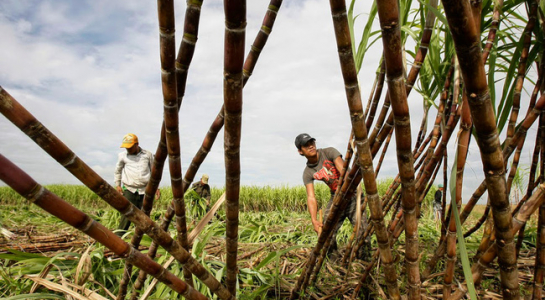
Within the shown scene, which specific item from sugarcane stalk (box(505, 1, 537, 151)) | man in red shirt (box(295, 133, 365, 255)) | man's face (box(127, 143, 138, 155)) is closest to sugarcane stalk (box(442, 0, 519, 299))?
sugarcane stalk (box(505, 1, 537, 151))

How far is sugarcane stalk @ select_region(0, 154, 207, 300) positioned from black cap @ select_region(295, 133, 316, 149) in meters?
3.18

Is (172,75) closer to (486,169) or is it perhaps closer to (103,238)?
(103,238)

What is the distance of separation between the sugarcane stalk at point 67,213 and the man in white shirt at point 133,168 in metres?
4.62

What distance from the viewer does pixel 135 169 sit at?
507 centimetres

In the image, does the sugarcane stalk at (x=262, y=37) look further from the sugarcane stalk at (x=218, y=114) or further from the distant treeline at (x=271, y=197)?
the distant treeline at (x=271, y=197)

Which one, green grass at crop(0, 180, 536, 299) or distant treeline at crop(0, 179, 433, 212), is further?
distant treeline at crop(0, 179, 433, 212)

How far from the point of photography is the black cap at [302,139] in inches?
151

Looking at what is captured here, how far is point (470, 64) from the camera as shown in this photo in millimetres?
475

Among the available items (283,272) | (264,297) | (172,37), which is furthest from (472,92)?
(283,272)

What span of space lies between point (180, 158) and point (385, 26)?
1.83 ft

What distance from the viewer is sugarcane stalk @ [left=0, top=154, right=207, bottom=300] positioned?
1.59 ft

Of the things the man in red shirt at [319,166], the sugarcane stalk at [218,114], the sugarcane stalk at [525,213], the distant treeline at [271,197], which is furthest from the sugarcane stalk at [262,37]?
the distant treeline at [271,197]

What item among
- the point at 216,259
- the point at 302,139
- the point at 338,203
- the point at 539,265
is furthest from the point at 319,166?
the point at 539,265

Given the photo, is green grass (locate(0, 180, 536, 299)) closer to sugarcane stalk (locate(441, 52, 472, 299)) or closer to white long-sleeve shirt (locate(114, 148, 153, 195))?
sugarcane stalk (locate(441, 52, 472, 299))
